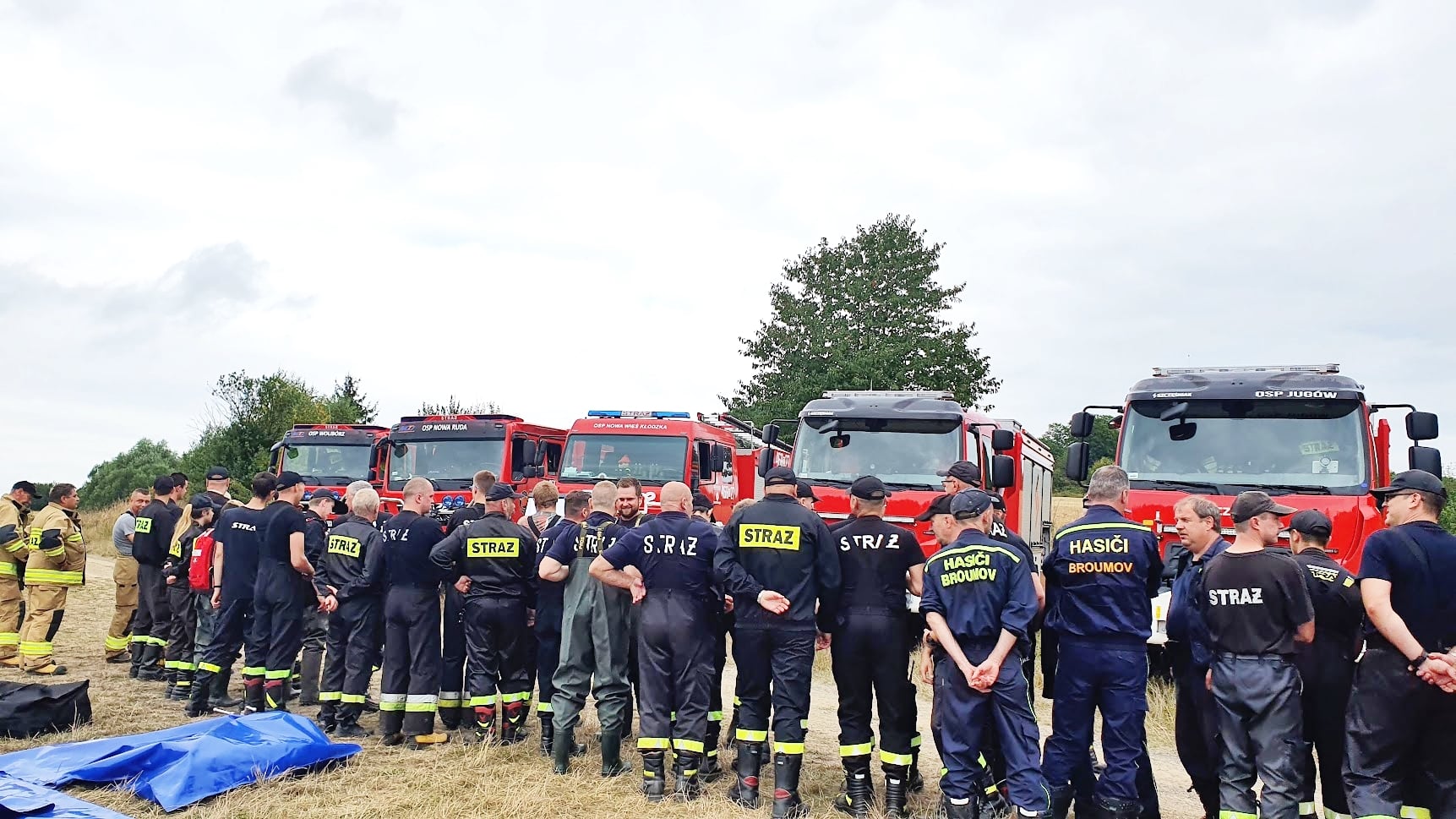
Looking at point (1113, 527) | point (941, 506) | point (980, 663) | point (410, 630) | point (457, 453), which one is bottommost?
point (410, 630)

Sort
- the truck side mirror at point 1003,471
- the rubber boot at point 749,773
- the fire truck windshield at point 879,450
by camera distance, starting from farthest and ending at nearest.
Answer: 1. the fire truck windshield at point 879,450
2. the truck side mirror at point 1003,471
3. the rubber boot at point 749,773

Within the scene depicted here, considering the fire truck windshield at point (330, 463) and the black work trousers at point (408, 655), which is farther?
the fire truck windshield at point (330, 463)

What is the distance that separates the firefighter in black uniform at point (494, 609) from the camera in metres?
7.57

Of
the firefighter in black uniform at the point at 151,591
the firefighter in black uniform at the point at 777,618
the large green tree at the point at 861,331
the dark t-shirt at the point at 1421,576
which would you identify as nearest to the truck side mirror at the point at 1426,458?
the dark t-shirt at the point at 1421,576

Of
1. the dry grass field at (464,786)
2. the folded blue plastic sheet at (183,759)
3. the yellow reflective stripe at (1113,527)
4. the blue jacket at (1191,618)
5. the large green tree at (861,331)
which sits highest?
the large green tree at (861,331)

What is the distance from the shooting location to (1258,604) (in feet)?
16.8

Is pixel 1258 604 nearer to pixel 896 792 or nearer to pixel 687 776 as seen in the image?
pixel 896 792

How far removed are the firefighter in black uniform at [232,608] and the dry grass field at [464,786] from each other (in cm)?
36

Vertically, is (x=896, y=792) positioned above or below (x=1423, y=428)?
below

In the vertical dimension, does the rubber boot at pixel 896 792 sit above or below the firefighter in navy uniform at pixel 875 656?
below

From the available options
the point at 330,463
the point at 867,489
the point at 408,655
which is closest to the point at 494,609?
the point at 408,655

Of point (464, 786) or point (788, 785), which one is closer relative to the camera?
point (788, 785)

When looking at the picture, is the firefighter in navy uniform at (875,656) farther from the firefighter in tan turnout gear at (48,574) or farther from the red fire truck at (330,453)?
the red fire truck at (330,453)

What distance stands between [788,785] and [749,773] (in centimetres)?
33
